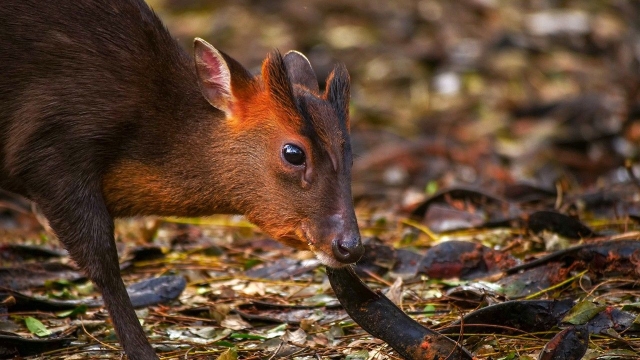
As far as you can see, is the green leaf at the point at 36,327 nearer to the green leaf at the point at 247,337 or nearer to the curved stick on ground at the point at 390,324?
the green leaf at the point at 247,337

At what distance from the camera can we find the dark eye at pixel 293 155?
4.68 meters

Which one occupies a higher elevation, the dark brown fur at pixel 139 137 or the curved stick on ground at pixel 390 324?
the dark brown fur at pixel 139 137

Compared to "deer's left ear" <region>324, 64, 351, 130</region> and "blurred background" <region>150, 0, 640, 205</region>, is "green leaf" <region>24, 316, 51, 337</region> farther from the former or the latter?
"blurred background" <region>150, 0, 640, 205</region>

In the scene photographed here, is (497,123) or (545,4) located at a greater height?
(545,4)

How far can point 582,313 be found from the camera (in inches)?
187

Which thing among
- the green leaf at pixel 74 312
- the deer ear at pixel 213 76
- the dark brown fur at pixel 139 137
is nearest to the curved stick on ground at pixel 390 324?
the dark brown fur at pixel 139 137

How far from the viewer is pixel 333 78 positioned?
4.89 meters

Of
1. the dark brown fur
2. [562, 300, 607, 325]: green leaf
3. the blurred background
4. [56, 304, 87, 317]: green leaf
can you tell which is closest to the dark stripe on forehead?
the dark brown fur

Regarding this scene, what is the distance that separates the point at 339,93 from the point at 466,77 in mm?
7108

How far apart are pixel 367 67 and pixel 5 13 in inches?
→ 301

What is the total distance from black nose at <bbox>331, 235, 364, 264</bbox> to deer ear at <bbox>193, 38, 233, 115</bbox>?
1.04 m

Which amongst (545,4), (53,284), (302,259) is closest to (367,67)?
(545,4)

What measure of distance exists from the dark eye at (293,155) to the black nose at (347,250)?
0.49 meters

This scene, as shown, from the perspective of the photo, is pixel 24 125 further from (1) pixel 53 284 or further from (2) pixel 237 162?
(1) pixel 53 284
